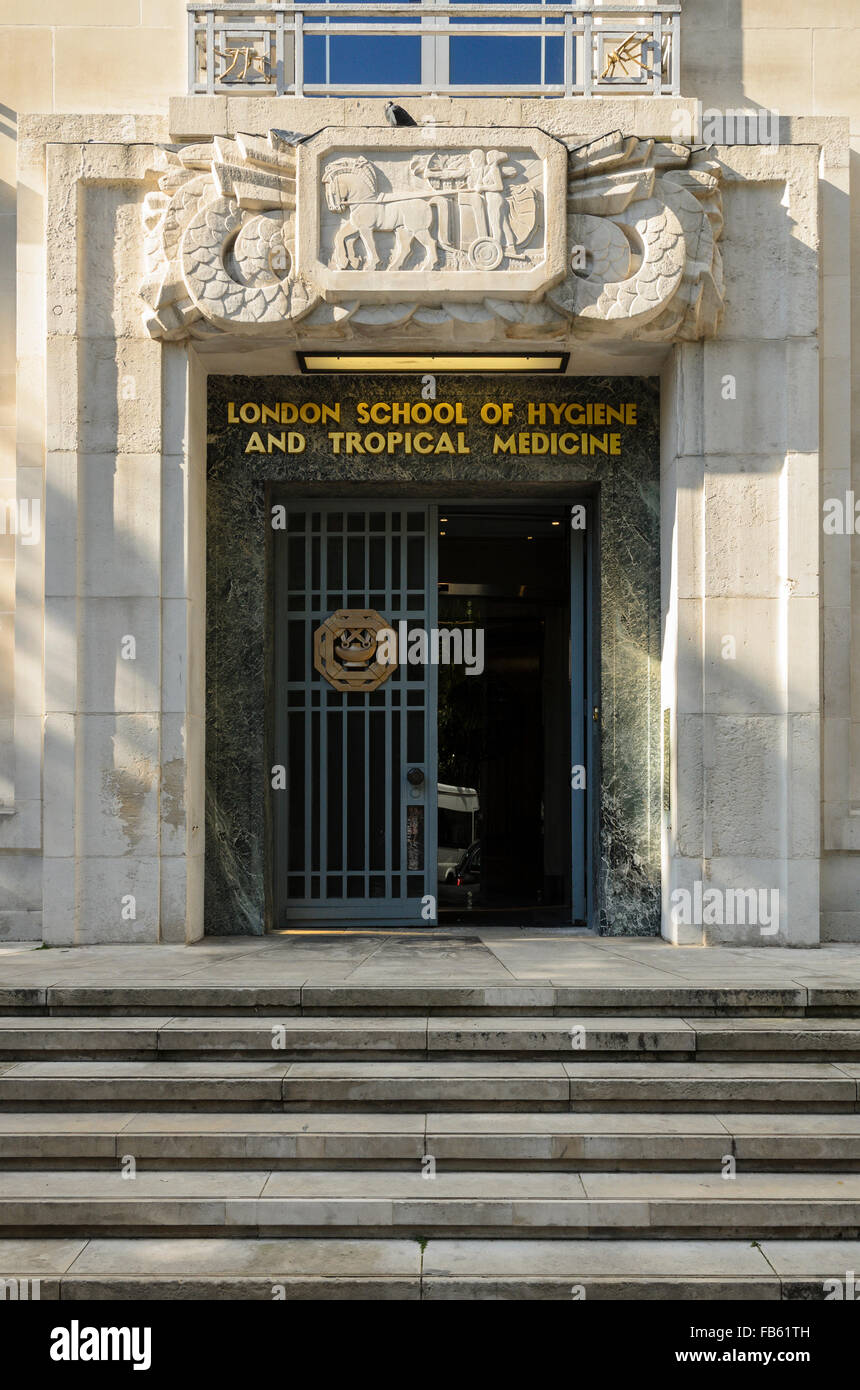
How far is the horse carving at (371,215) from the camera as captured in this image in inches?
352

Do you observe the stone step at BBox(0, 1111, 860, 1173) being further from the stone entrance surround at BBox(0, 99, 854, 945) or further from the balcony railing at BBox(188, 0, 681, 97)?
the balcony railing at BBox(188, 0, 681, 97)

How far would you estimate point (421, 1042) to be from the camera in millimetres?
6609

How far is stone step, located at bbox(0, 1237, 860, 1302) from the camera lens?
495 cm

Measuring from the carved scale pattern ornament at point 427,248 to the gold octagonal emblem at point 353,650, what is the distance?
2526 mm

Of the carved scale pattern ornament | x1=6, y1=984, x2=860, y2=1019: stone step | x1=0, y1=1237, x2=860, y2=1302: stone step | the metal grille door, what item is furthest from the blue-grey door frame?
x1=0, y1=1237, x2=860, y2=1302: stone step

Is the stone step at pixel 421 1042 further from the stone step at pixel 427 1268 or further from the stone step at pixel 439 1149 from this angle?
the stone step at pixel 427 1268

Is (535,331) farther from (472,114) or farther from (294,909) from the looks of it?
(294,909)

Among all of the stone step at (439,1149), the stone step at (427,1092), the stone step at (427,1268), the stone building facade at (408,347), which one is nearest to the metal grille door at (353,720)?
the stone building facade at (408,347)

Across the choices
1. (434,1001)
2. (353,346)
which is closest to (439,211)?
(353,346)

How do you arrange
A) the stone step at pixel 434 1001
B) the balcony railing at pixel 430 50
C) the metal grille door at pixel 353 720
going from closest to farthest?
1. the stone step at pixel 434 1001
2. the balcony railing at pixel 430 50
3. the metal grille door at pixel 353 720

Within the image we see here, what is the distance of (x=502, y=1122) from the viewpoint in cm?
605

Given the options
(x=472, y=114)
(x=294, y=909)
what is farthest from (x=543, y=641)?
(x=472, y=114)

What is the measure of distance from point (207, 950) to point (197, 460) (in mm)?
3805

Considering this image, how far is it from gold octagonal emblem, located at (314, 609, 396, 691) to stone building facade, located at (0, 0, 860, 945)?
3.74 ft
